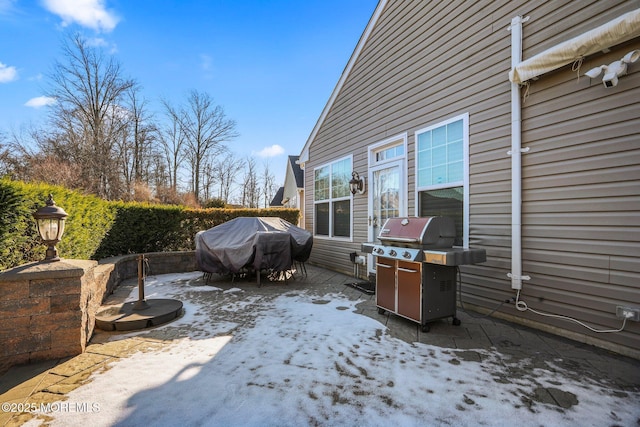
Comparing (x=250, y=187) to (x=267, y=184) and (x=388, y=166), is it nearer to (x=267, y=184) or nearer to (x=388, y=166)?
(x=267, y=184)

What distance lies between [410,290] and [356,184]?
315 centimetres

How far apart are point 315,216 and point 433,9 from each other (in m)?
5.14

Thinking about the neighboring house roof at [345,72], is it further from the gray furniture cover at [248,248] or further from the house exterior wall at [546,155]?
the gray furniture cover at [248,248]

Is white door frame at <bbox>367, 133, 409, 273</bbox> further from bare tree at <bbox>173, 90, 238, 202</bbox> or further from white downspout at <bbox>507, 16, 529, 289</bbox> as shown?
bare tree at <bbox>173, 90, 238, 202</bbox>

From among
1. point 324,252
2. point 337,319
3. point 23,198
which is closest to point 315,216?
point 324,252

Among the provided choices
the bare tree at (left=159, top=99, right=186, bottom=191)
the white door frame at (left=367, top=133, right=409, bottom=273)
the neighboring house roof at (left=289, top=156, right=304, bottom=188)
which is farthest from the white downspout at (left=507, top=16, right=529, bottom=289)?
the bare tree at (left=159, top=99, right=186, bottom=191)

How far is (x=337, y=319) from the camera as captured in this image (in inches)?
138

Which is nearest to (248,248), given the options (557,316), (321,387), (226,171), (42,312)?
(42,312)

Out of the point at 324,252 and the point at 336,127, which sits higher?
the point at 336,127

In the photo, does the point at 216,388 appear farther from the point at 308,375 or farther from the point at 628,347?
the point at 628,347

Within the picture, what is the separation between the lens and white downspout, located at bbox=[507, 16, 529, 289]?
127 inches

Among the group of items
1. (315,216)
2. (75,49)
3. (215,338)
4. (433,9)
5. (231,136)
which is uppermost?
(75,49)

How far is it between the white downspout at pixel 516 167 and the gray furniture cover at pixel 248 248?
3.47m

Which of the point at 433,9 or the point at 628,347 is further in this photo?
the point at 433,9
